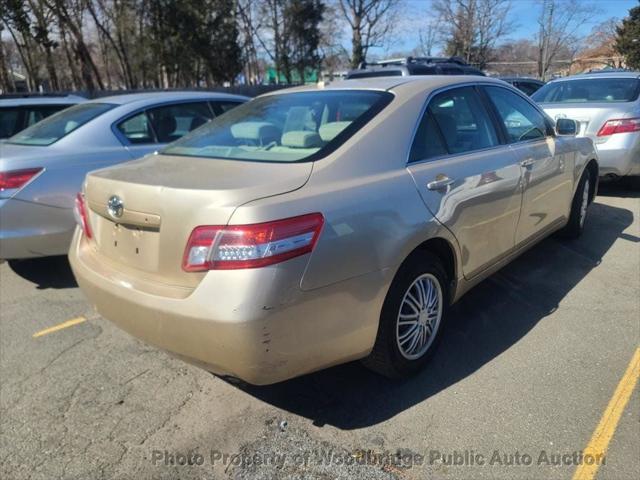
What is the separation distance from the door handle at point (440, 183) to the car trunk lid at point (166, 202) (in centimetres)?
72

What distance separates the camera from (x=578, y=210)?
16.3ft

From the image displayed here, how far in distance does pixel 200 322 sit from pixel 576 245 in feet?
13.6

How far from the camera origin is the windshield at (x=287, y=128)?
2.72 meters

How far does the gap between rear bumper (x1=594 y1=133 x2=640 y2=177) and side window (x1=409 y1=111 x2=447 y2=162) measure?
427cm

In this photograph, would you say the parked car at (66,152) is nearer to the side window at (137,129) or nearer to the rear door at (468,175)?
the side window at (137,129)

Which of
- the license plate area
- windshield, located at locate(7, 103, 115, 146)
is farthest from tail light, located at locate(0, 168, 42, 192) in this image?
the license plate area

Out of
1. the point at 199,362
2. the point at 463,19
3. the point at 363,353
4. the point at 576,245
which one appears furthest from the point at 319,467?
the point at 463,19

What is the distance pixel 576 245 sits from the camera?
5078 millimetres

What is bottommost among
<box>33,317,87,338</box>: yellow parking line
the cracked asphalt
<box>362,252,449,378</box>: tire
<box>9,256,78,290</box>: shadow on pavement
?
<box>9,256,78,290</box>: shadow on pavement

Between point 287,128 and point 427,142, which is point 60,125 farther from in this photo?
point 427,142

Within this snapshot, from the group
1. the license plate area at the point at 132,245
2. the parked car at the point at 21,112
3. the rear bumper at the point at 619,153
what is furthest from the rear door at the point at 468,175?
the parked car at the point at 21,112

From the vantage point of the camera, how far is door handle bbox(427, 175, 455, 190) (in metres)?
2.80

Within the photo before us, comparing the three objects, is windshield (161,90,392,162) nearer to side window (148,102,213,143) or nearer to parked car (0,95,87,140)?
side window (148,102,213,143)

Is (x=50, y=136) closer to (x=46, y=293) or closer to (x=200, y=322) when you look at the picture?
(x=46, y=293)
